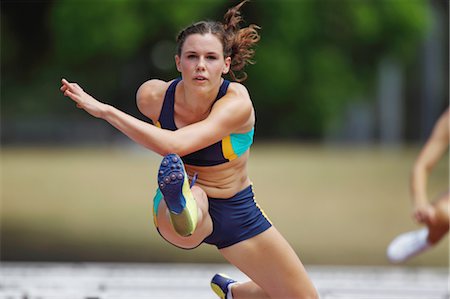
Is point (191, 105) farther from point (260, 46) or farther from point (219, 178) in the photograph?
point (260, 46)

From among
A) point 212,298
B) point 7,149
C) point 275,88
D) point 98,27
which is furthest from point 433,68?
point 212,298

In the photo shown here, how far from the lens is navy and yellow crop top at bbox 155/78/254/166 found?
388 centimetres

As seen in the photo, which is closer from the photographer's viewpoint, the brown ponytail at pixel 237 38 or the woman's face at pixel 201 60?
the woman's face at pixel 201 60

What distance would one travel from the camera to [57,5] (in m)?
17.5

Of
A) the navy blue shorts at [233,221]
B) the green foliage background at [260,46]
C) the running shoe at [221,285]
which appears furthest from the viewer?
the green foliage background at [260,46]

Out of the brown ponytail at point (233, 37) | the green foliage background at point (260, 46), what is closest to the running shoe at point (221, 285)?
the brown ponytail at point (233, 37)

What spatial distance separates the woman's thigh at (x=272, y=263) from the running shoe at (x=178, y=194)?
1.52 feet

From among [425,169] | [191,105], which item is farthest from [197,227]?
[425,169]

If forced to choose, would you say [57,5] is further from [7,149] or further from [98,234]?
[7,149]

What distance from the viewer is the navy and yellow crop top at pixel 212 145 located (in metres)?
3.88

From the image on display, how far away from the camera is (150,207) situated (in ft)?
45.6

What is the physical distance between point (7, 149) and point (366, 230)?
69.1 ft

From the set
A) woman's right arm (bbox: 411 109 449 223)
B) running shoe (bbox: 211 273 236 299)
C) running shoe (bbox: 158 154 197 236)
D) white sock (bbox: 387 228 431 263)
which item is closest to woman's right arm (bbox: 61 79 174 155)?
running shoe (bbox: 158 154 197 236)

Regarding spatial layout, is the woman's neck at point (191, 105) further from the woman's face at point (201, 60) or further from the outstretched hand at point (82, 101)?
the outstretched hand at point (82, 101)
